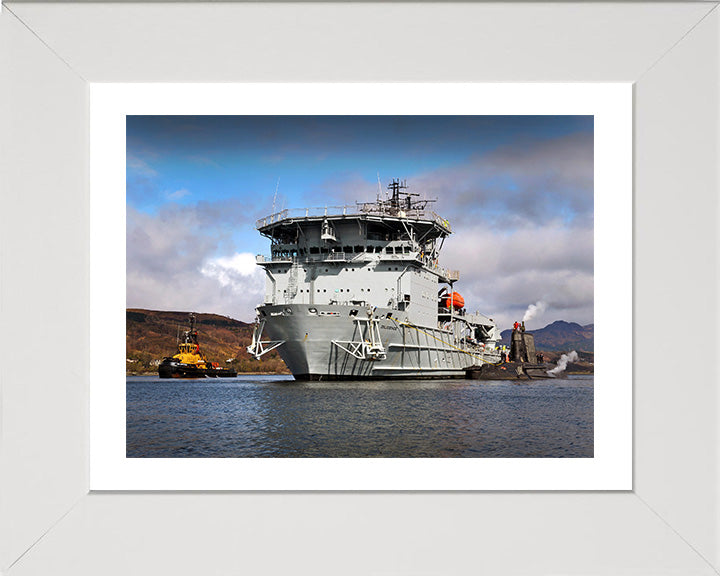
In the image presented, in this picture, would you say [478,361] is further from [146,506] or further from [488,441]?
[146,506]

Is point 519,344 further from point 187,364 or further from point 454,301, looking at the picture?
point 187,364

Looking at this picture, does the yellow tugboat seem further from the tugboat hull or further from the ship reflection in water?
the ship reflection in water

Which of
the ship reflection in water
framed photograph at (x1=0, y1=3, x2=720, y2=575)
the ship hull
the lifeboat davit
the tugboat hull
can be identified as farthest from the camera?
the tugboat hull

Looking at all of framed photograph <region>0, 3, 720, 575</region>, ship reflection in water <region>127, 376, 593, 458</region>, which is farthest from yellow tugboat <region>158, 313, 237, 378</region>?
framed photograph <region>0, 3, 720, 575</region>
